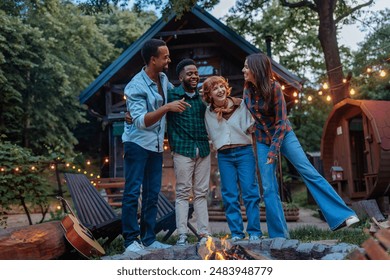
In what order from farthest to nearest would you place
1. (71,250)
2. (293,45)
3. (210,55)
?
(293,45) < (210,55) < (71,250)

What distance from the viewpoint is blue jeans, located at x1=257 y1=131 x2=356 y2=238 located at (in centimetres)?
282

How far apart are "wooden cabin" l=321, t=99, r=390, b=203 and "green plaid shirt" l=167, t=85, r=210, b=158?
3.37m

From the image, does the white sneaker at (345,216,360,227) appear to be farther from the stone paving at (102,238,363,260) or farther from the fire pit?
the fire pit

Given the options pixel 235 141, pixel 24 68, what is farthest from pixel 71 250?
pixel 24 68

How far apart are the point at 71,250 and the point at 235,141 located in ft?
4.27

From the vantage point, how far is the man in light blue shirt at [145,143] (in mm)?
2814

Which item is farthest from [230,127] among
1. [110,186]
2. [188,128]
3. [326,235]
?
[110,186]

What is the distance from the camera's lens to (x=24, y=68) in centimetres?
629

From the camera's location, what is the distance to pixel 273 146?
2.85 metres

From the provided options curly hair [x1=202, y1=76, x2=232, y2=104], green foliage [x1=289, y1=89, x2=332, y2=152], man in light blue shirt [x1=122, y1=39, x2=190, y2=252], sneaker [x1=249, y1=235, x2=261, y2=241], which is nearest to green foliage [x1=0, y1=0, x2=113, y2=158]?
man in light blue shirt [x1=122, y1=39, x2=190, y2=252]

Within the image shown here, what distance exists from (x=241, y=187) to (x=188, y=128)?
0.54 m

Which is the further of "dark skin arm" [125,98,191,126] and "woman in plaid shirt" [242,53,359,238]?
"woman in plaid shirt" [242,53,359,238]
